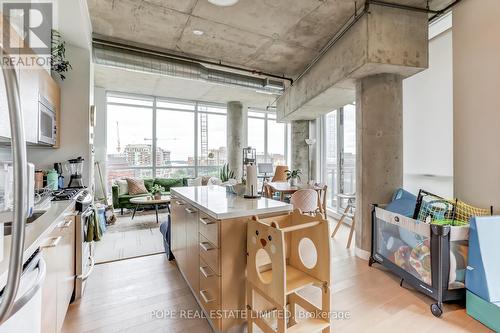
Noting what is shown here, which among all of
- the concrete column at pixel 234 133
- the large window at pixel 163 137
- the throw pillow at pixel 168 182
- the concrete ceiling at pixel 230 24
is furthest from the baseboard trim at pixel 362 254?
the large window at pixel 163 137

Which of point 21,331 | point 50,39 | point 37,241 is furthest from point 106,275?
point 50,39

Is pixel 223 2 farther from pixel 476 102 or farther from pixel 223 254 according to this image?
pixel 476 102

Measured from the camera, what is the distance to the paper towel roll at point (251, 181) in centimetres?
224

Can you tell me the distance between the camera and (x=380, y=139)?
304 cm

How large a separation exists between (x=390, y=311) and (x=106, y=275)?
2.92 metres

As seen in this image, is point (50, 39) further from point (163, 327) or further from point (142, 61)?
point (163, 327)

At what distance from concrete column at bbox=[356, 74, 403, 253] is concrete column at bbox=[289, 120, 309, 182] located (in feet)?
9.65

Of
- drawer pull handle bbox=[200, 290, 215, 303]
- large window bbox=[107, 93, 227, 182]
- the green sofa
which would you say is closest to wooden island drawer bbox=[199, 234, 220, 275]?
drawer pull handle bbox=[200, 290, 215, 303]

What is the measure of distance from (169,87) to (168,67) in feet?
7.52

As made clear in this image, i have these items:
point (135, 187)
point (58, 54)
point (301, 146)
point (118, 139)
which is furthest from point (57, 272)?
point (118, 139)

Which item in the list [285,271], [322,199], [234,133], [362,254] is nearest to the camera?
[285,271]

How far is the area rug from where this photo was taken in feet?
10.8

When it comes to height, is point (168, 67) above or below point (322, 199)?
above

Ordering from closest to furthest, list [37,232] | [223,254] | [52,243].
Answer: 1. [37,232]
2. [52,243]
3. [223,254]
